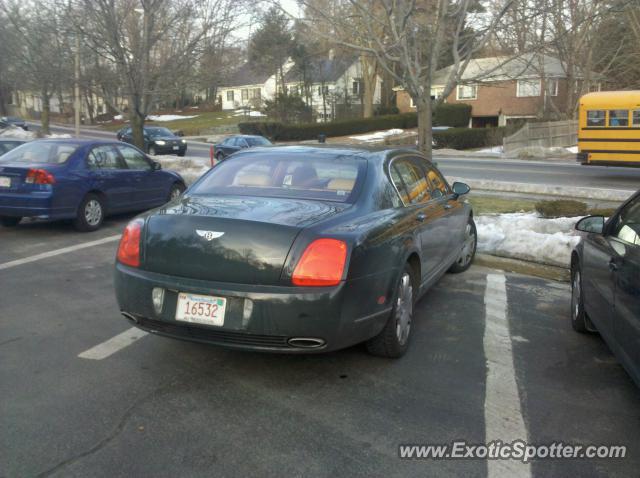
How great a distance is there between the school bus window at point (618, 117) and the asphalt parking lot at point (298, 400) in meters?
16.4

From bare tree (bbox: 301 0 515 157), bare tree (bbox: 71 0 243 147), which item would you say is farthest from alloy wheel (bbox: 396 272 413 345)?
bare tree (bbox: 71 0 243 147)

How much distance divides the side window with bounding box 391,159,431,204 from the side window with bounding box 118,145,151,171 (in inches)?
243

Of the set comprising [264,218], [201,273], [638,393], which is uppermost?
[264,218]

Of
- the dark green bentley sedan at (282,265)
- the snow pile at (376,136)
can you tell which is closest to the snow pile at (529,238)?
the dark green bentley sedan at (282,265)

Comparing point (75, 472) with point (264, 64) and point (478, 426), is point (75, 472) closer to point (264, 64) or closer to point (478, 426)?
point (478, 426)

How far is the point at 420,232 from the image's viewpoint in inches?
193

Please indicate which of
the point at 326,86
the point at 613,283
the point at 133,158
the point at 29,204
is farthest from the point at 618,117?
the point at 326,86

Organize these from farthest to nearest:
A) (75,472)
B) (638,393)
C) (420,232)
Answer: (420,232)
(638,393)
(75,472)

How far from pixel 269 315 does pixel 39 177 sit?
A: 6.34 m

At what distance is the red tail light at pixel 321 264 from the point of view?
3.64 m

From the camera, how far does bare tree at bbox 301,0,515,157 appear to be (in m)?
10.8

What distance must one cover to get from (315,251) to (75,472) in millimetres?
1727

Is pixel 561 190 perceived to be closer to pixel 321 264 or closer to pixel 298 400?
pixel 321 264

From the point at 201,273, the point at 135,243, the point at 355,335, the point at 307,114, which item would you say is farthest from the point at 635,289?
the point at 307,114
